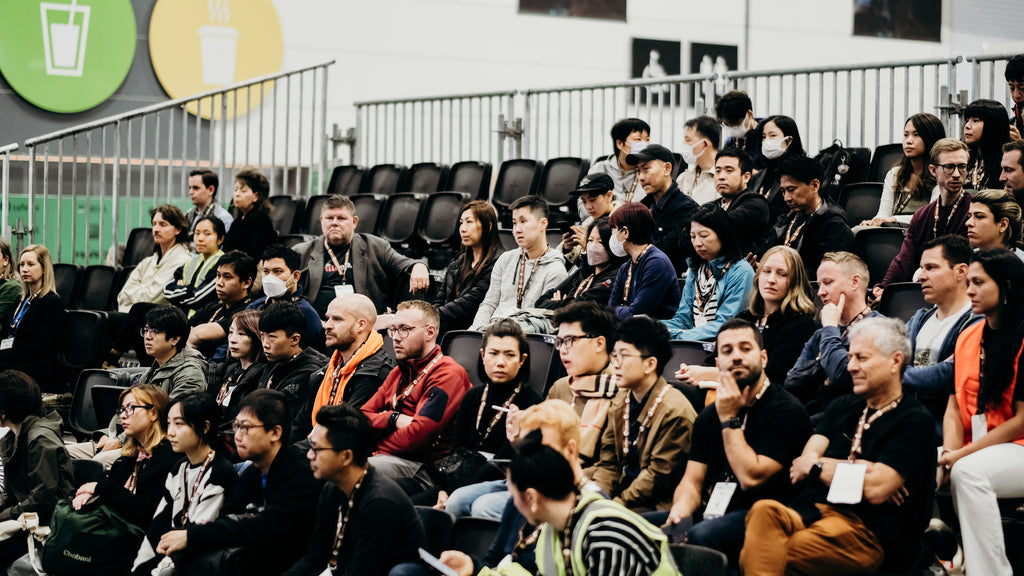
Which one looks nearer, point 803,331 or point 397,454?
point 803,331

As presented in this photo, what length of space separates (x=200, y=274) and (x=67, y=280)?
185 centimetres

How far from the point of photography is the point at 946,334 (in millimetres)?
4207

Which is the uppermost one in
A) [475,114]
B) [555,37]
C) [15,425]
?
Answer: [555,37]

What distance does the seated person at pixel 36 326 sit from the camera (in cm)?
704

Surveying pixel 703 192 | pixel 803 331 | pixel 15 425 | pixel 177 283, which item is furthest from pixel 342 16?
pixel 803 331

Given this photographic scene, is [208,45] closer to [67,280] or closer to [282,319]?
[67,280]

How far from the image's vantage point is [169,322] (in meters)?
5.96

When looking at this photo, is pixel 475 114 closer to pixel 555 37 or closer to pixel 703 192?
pixel 555 37

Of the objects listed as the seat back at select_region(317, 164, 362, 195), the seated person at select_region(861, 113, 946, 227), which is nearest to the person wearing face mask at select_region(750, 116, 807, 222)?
the seated person at select_region(861, 113, 946, 227)

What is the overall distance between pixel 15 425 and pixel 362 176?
14.5 ft

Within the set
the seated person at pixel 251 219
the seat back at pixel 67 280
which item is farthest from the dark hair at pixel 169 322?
the seat back at pixel 67 280

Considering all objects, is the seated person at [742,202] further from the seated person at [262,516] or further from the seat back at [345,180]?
the seat back at [345,180]

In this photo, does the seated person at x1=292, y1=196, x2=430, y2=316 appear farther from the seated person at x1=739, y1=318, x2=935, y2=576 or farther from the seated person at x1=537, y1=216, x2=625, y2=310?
the seated person at x1=739, y1=318, x2=935, y2=576

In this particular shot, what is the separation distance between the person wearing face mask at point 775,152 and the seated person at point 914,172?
0.49 m
